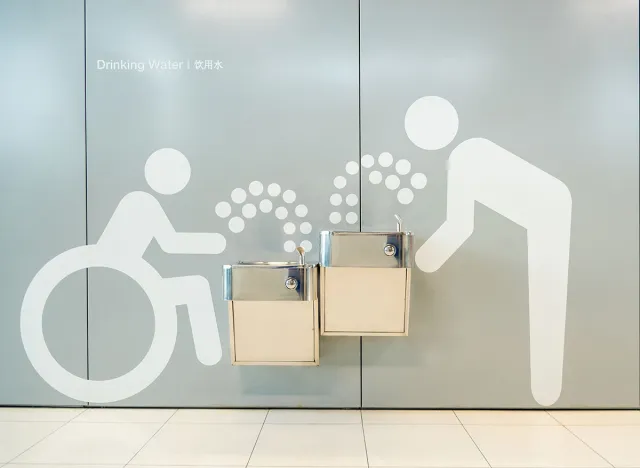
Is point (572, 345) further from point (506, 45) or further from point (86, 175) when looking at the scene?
point (86, 175)

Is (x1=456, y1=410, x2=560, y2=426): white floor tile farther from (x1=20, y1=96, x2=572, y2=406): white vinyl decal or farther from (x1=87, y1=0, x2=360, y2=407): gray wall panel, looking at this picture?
(x1=87, y1=0, x2=360, y2=407): gray wall panel

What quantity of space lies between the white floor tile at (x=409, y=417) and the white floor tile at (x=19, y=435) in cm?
167

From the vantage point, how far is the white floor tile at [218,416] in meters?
2.52

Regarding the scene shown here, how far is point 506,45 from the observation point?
2637 millimetres

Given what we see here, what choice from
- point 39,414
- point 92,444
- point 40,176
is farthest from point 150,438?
point 40,176

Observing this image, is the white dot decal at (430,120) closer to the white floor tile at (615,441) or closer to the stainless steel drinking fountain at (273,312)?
the stainless steel drinking fountain at (273,312)

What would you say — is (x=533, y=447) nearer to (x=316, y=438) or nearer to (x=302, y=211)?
(x=316, y=438)

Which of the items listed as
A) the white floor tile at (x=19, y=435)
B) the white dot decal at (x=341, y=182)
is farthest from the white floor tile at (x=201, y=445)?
the white dot decal at (x=341, y=182)

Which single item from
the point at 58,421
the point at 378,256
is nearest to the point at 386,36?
the point at 378,256

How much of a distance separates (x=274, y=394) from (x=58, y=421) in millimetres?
1181

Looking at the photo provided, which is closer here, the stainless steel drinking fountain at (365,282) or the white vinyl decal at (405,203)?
the stainless steel drinking fountain at (365,282)

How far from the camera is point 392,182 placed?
2.64 meters

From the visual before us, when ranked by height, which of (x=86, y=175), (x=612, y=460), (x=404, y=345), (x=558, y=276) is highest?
(x=86, y=175)

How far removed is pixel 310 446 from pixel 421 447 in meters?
0.53
